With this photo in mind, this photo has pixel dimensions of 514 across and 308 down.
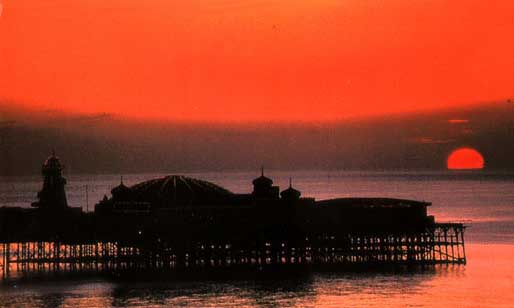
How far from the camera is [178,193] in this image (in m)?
115

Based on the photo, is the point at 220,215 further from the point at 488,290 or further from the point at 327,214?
the point at 488,290

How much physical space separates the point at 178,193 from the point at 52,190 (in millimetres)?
13349

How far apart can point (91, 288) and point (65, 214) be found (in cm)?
1982

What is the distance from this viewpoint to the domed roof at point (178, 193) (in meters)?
114

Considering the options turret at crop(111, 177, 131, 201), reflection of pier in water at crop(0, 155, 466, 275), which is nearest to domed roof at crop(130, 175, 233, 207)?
reflection of pier in water at crop(0, 155, 466, 275)

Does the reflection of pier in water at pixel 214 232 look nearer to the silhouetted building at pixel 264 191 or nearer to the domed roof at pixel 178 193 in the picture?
the domed roof at pixel 178 193

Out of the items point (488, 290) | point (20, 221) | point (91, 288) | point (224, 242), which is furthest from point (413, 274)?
point (20, 221)

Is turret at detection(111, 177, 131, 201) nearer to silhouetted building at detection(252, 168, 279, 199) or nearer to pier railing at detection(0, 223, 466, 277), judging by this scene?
pier railing at detection(0, 223, 466, 277)

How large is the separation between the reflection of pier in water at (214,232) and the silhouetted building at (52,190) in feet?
11.2

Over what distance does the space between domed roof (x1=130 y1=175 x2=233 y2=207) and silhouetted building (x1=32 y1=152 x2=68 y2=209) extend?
7.70m

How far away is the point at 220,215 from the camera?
11156 centimetres

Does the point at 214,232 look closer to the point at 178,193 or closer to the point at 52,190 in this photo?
the point at 178,193

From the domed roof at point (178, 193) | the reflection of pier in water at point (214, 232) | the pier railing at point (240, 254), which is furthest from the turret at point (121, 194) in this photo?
the pier railing at point (240, 254)

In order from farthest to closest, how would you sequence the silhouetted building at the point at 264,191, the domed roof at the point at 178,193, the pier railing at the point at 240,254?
the silhouetted building at the point at 264,191 → the domed roof at the point at 178,193 → the pier railing at the point at 240,254
